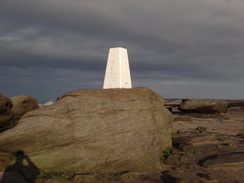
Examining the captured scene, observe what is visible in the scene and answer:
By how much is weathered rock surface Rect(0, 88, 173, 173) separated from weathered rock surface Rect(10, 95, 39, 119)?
5.82 m

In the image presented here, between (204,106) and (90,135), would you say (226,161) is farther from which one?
(204,106)

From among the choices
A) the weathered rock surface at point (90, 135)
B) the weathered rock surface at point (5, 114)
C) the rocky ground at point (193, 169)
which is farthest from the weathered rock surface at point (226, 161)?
the weathered rock surface at point (5, 114)

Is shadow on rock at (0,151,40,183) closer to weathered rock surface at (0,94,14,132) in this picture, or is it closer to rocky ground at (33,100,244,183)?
rocky ground at (33,100,244,183)

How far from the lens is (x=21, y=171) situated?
416 inches

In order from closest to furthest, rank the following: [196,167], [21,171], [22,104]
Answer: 1. [21,171]
2. [196,167]
3. [22,104]

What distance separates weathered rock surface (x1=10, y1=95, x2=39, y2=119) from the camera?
17075mm

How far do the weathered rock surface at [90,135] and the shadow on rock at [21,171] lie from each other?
24cm

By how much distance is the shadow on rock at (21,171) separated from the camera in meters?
10.1

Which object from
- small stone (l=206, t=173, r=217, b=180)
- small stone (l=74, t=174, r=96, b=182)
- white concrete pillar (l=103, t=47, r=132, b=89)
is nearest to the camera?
small stone (l=206, t=173, r=217, b=180)

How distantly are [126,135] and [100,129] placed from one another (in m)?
1.35

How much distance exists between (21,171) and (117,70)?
8030 millimetres

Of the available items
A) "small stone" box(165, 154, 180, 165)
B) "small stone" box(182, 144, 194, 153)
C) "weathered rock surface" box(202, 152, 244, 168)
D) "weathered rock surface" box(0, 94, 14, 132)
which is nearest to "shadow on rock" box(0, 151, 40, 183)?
"weathered rock surface" box(0, 94, 14, 132)

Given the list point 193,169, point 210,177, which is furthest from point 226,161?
point 210,177

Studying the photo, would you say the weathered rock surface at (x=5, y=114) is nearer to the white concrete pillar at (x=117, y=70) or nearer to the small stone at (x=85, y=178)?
the white concrete pillar at (x=117, y=70)
